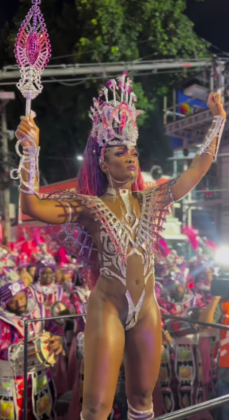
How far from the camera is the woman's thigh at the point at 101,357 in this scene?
6.25 ft

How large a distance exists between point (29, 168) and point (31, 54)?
515mm

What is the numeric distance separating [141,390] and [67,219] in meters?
0.90

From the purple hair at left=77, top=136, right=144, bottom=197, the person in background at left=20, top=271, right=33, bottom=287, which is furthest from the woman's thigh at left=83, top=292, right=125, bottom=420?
the person in background at left=20, top=271, right=33, bottom=287

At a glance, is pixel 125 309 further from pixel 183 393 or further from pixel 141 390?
pixel 183 393

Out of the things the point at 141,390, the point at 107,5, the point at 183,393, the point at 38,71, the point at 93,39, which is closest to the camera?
the point at 38,71

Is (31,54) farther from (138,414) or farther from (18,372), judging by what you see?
(18,372)

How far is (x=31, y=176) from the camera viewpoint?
1872 millimetres

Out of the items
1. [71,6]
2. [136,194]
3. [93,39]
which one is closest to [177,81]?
[93,39]

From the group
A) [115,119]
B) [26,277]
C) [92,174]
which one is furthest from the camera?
[26,277]

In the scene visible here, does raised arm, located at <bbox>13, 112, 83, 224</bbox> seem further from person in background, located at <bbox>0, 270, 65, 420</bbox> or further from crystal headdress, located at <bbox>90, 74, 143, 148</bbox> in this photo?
person in background, located at <bbox>0, 270, 65, 420</bbox>

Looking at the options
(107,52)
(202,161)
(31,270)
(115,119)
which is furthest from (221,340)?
(107,52)

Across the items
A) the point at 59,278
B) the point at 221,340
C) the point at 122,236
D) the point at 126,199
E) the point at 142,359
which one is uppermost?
the point at 126,199

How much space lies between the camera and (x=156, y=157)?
39.0ft

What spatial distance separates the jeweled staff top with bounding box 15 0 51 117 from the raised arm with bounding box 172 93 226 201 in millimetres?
886
